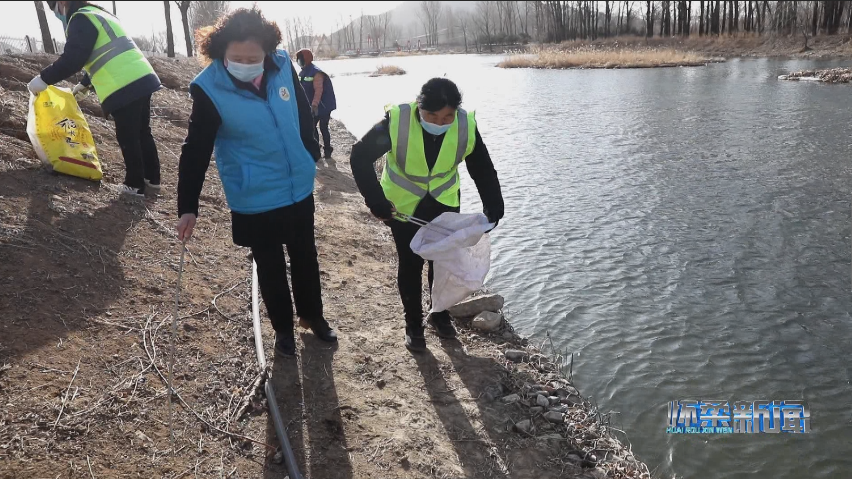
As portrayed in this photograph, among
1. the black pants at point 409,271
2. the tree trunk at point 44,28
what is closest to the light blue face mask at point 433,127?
the black pants at point 409,271

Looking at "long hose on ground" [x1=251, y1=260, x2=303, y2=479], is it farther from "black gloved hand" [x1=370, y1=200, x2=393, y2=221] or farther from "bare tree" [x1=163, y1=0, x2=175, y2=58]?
"bare tree" [x1=163, y1=0, x2=175, y2=58]

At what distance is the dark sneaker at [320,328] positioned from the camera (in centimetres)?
332

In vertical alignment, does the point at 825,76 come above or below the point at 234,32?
below

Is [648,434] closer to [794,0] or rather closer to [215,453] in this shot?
[215,453]

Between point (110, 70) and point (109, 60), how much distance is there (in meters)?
0.07

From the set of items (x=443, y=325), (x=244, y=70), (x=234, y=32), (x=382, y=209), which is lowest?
(x=443, y=325)

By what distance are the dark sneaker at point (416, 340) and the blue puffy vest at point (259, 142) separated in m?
1.10

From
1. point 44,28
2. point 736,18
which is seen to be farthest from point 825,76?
point 736,18

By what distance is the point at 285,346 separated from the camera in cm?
313

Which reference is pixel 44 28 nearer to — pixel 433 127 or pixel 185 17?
pixel 185 17

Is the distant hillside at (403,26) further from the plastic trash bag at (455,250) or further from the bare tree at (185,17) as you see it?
the plastic trash bag at (455,250)

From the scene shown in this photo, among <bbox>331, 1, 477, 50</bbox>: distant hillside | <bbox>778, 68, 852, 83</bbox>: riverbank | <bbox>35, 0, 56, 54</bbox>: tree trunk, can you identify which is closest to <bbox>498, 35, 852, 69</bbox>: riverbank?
<bbox>778, 68, 852, 83</bbox>: riverbank

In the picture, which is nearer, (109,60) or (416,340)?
(416,340)

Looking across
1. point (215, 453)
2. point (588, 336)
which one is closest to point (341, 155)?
point (588, 336)
